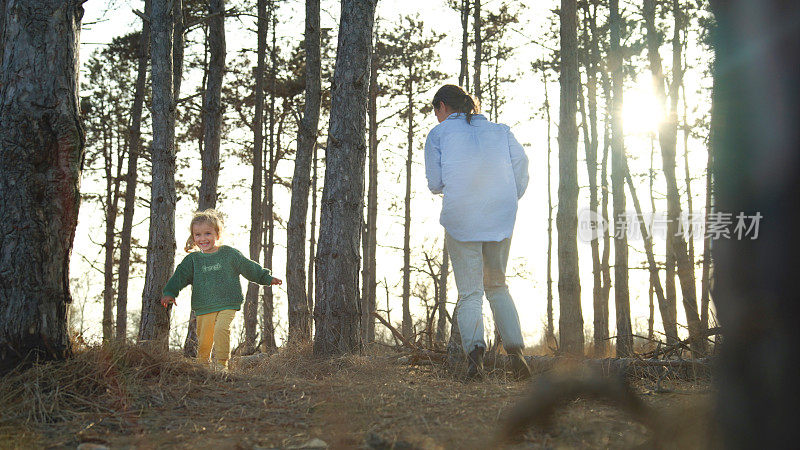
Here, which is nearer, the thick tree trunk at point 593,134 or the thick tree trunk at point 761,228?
the thick tree trunk at point 761,228

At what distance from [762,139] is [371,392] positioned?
2563mm

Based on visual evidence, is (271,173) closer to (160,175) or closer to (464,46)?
(464,46)

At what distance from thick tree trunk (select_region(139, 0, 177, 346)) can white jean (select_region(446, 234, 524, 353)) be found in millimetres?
5045

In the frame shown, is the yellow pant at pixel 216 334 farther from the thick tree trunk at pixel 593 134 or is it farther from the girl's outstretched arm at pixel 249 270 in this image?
the thick tree trunk at pixel 593 134

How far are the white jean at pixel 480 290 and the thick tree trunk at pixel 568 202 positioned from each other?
5829mm

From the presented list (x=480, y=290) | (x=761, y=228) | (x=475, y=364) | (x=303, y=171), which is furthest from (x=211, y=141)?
(x=761, y=228)

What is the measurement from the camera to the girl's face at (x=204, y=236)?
6.04m

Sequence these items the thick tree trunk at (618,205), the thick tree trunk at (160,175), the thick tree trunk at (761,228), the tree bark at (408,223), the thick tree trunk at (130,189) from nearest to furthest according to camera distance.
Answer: the thick tree trunk at (761,228) → the thick tree trunk at (160,175) → the thick tree trunk at (130,189) → the thick tree trunk at (618,205) → the tree bark at (408,223)

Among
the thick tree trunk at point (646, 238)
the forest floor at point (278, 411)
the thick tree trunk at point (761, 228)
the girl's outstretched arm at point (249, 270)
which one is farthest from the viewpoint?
the thick tree trunk at point (646, 238)

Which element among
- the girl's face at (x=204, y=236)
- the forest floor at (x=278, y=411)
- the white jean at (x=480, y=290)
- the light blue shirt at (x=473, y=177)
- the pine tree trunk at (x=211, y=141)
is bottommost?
the forest floor at (x=278, y=411)

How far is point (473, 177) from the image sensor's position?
4758 millimetres

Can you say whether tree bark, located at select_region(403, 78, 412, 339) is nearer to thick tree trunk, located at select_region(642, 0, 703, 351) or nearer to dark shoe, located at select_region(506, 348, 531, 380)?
thick tree trunk, located at select_region(642, 0, 703, 351)

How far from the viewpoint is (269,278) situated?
5.82m

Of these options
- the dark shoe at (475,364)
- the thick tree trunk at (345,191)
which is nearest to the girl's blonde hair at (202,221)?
the thick tree trunk at (345,191)
